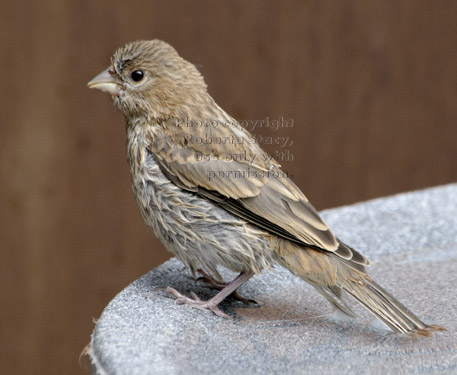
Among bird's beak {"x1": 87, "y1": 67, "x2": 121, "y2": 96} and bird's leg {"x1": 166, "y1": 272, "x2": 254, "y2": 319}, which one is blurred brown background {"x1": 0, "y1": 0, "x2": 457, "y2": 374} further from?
bird's leg {"x1": 166, "y1": 272, "x2": 254, "y2": 319}

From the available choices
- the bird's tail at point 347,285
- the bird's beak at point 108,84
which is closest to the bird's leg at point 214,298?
the bird's tail at point 347,285

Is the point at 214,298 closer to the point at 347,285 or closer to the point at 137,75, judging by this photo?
the point at 347,285

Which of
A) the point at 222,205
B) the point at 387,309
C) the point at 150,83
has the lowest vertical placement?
the point at 387,309

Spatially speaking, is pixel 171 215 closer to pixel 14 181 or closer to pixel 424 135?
pixel 14 181

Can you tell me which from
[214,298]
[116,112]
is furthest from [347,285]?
[116,112]

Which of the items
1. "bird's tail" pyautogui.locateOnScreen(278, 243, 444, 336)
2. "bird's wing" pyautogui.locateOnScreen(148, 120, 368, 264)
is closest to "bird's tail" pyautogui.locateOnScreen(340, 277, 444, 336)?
"bird's tail" pyautogui.locateOnScreen(278, 243, 444, 336)

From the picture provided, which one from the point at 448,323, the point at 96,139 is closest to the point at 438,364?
the point at 448,323
